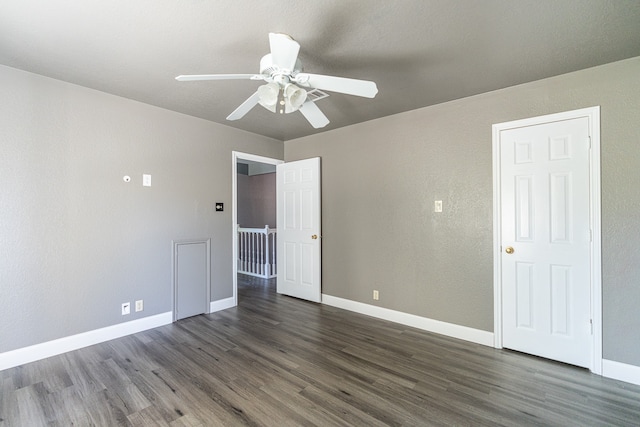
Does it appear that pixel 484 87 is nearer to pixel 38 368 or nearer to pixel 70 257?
pixel 70 257

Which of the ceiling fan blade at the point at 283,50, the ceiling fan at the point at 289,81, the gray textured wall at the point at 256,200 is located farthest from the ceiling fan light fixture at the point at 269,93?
the gray textured wall at the point at 256,200

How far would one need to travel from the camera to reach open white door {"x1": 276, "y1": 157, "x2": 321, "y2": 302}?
417 centimetres

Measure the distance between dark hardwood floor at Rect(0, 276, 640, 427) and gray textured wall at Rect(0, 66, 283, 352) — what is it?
0.48 m

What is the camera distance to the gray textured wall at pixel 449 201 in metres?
2.22

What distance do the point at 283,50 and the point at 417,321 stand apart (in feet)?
9.99

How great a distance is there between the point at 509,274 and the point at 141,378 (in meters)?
3.38

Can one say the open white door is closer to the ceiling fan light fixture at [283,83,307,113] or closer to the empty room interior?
the empty room interior

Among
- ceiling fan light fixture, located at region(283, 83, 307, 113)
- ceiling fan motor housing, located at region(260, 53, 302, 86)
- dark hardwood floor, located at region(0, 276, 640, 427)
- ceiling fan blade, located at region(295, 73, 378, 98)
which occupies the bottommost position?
dark hardwood floor, located at region(0, 276, 640, 427)

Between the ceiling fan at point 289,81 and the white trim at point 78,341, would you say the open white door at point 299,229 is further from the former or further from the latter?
the ceiling fan at point 289,81

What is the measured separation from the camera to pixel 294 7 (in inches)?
65.8

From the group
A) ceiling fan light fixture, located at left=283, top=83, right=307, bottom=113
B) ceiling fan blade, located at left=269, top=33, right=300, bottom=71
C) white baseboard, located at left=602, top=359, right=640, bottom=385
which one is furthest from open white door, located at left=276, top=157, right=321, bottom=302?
white baseboard, located at left=602, top=359, right=640, bottom=385

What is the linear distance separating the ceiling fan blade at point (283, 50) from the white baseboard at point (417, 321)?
9.59 feet

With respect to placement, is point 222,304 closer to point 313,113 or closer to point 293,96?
point 313,113

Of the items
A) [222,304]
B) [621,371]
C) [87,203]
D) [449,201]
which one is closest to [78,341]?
[87,203]
